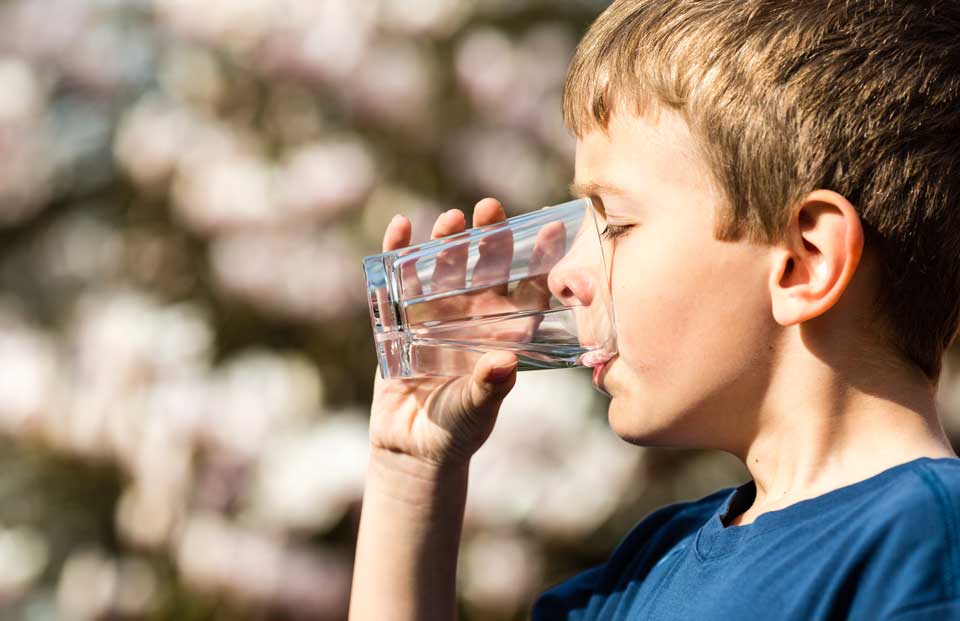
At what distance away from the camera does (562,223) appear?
120 centimetres

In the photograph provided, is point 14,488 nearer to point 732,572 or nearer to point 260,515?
point 260,515

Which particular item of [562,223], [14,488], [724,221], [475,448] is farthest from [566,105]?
[14,488]

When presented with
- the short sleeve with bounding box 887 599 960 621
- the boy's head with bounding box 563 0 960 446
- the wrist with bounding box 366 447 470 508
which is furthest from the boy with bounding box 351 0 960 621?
the wrist with bounding box 366 447 470 508

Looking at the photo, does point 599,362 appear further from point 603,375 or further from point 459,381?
point 459,381

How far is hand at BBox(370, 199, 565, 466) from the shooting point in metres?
1.21

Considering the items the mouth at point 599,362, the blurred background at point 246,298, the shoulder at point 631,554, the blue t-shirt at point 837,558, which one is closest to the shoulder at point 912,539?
the blue t-shirt at point 837,558

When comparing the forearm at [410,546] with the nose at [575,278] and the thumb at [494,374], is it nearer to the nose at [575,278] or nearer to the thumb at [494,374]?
the thumb at [494,374]

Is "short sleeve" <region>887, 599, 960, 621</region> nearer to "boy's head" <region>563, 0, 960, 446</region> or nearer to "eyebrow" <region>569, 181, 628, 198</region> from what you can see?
"boy's head" <region>563, 0, 960, 446</region>

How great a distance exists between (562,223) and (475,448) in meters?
0.34

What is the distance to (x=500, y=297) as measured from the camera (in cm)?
123

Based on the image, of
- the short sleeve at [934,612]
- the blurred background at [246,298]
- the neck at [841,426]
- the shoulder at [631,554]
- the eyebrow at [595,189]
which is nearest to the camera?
the short sleeve at [934,612]

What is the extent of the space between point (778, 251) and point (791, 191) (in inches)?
2.3

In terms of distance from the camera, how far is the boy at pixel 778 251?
3.45ft

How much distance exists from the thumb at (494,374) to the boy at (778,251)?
10cm
